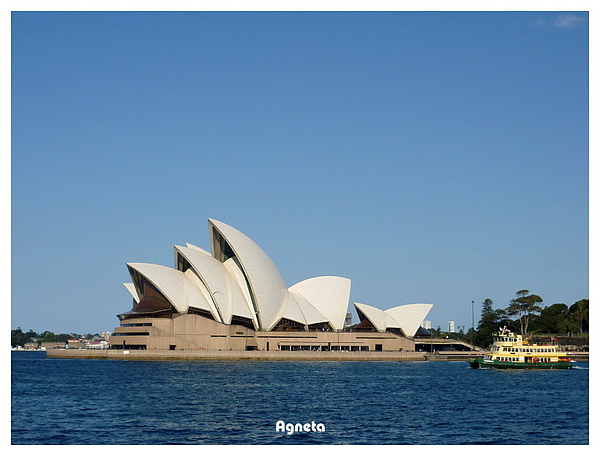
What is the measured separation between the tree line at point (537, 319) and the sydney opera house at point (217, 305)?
3639 cm

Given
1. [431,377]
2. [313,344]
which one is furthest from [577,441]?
[313,344]

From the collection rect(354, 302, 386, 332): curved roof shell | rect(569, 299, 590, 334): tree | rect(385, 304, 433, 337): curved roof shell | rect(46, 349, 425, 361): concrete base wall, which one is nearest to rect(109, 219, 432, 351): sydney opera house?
rect(46, 349, 425, 361): concrete base wall

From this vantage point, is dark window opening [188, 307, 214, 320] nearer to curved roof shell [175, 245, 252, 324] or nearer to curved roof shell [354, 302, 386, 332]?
curved roof shell [175, 245, 252, 324]

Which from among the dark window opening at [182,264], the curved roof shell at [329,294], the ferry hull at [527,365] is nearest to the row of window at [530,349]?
the ferry hull at [527,365]

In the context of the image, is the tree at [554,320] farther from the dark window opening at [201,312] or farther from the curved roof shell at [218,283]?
the dark window opening at [201,312]

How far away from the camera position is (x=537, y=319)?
110 meters

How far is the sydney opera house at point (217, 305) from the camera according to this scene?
77688 mm

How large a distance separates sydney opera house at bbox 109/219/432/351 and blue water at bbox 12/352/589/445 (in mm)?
26870

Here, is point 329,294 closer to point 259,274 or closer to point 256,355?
point 259,274

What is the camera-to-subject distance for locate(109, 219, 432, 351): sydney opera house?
255 feet

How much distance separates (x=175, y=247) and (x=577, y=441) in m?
59.5

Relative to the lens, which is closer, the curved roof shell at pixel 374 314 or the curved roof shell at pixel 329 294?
the curved roof shell at pixel 329 294

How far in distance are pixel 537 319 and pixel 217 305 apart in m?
54.0

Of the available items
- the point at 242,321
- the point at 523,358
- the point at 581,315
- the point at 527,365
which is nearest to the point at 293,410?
the point at 527,365
